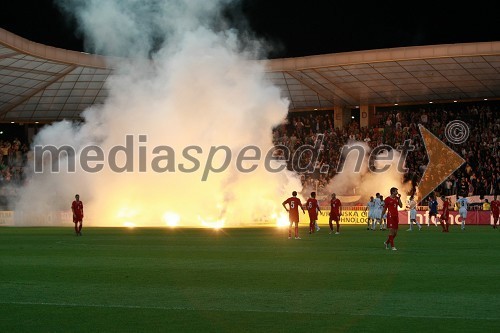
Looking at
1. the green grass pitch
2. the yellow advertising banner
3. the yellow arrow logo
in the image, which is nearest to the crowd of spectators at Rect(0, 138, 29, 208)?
the yellow advertising banner

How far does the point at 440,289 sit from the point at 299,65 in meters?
36.1

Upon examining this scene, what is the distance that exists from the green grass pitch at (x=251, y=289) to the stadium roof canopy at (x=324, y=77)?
75.8 ft

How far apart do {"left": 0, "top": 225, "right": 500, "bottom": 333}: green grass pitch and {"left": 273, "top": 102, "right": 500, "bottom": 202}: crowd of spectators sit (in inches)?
967

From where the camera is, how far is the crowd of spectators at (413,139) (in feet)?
148

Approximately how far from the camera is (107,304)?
11188mm

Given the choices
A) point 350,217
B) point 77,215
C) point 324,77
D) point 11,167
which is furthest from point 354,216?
point 11,167

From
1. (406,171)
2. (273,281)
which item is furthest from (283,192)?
(273,281)

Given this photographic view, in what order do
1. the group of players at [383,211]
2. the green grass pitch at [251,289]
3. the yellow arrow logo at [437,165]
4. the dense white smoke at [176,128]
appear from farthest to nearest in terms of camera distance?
the yellow arrow logo at [437,165] < the dense white smoke at [176,128] < the group of players at [383,211] < the green grass pitch at [251,289]

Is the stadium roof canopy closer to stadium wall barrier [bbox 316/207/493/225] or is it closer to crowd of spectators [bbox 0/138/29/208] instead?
crowd of spectators [bbox 0/138/29/208]

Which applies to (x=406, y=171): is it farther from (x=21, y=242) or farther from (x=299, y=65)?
(x=21, y=242)

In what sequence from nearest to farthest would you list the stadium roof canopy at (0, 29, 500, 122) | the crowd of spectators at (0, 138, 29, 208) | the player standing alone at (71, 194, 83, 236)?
1. the player standing alone at (71, 194, 83, 236)
2. the stadium roof canopy at (0, 29, 500, 122)
3. the crowd of spectators at (0, 138, 29, 208)

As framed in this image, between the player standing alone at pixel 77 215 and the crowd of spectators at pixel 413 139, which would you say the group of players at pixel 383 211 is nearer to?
the crowd of spectators at pixel 413 139

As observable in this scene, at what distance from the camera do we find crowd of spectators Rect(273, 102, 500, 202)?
4522 cm

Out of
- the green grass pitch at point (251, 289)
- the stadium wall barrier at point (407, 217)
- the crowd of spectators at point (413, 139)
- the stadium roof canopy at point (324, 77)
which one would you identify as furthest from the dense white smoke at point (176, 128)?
the green grass pitch at point (251, 289)
